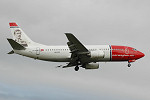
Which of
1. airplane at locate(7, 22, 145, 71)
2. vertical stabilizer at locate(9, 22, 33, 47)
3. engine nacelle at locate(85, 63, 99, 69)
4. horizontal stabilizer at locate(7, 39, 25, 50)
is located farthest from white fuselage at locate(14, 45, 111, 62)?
engine nacelle at locate(85, 63, 99, 69)

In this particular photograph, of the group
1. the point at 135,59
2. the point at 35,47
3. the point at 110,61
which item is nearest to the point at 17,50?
the point at 35,47

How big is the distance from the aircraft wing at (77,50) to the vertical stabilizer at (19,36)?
31.6 ft

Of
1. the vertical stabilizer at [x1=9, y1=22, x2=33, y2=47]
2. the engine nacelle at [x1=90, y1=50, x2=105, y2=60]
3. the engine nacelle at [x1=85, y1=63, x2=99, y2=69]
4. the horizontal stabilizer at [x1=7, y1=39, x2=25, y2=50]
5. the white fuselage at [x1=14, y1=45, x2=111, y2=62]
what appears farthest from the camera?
the engine nacelle at [x1=85, y1=63, x2=99, y2=69]

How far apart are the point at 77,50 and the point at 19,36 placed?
13377 millimetres

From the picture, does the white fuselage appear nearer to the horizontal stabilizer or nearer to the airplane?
the airplane

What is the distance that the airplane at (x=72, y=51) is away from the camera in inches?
2366

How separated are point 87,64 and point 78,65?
6.45 feet

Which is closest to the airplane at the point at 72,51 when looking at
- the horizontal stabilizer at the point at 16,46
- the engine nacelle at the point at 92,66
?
the horizontal stabilizer at the point at 16,46

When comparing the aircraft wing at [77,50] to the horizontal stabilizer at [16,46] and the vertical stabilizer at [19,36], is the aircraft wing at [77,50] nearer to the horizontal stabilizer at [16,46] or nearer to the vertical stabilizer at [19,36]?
the horizontal stabilizer at [16,46]

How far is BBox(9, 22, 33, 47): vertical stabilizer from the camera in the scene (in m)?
63.8

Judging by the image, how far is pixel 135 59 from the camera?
6600 centimetres

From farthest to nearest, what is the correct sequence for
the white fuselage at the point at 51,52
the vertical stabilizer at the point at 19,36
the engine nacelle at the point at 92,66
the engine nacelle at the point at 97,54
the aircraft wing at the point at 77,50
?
the engine nacelle at the point at 92,66, the vertical stabilizer at the point at 19,36, the white fuselage at the point at 51,52, the engine nacelle at the point at 97,54, the aircraft wing at the point at 77,50

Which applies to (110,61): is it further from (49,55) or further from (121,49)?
(49,55)

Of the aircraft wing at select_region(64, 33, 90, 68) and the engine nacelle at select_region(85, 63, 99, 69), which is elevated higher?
the aircraft wing at select_region(64, 33, 90, 68)
